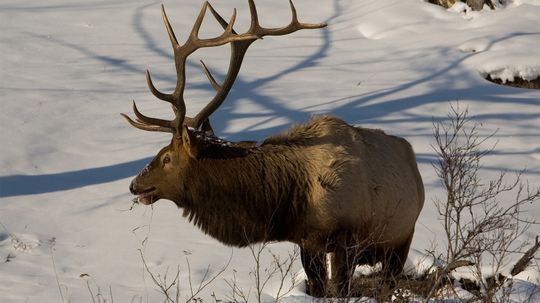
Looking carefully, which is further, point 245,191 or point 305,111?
→ point 305,111

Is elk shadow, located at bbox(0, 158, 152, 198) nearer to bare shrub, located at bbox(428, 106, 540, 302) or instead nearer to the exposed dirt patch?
bare shrub, located at bbox(428, 106, 540, 302)

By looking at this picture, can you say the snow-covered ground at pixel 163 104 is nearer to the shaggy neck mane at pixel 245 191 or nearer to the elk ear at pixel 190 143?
the shaggy neck mane at pixel 245 191

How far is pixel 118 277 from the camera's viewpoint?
8570mm

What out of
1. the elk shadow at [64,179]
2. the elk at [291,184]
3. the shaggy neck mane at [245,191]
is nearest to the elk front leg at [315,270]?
the elk at [291,184]

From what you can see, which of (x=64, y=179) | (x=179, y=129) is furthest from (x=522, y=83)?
(x=179, y=129)

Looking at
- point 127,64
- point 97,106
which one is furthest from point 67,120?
point 127,64

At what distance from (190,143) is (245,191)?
0.53 meters

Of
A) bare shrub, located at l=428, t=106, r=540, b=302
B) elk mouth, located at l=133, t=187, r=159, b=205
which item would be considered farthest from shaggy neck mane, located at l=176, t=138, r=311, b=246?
bare shrub, located at l=428, t=106, r=540, b=302

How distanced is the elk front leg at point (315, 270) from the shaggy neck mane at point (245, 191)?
223 millimetres

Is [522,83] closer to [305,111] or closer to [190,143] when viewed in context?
[305,111]

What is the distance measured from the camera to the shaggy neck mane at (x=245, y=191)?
714 cm

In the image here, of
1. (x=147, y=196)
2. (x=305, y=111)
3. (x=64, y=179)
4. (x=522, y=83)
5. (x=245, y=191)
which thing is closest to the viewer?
(x=245, y=191)

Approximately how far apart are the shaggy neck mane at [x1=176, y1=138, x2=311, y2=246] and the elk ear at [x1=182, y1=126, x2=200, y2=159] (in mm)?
66

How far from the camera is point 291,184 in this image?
715 cm
